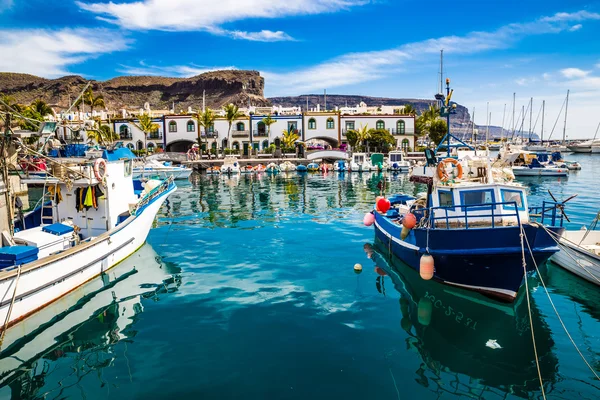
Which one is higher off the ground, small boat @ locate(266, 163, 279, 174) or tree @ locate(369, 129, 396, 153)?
tree @ locate(369, 129, 396, 153)

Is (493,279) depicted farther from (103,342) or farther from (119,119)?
(119,119)

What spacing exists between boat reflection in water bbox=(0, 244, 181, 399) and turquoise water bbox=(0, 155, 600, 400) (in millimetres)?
40

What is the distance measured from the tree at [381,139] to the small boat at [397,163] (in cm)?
956

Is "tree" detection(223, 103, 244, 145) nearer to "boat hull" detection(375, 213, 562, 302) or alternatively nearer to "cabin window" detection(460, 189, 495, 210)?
"cabin window" detection(460, 189, 495, 210)

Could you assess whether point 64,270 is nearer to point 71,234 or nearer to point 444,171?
point 71,234

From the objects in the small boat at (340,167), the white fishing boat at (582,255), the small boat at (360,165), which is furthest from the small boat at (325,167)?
the white fishing boat at (582,255)

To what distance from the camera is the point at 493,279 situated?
12.0m

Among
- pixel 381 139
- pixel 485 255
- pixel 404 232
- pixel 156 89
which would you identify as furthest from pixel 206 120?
pixel 156 89

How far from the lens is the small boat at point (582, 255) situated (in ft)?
43.4

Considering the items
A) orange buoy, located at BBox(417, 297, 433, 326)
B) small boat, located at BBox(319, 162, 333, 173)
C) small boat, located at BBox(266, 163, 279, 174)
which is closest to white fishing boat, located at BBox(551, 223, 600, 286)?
orange buoy, located at BBox(417, 297, 433, 326)

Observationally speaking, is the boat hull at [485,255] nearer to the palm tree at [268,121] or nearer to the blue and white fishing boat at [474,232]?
the blue and white fishing boat at [474,232]

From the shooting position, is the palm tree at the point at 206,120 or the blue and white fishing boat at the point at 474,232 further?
the palm tree at the point at 206,120

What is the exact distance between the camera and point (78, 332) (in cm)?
1088

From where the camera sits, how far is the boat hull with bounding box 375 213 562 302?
11.4 metres
